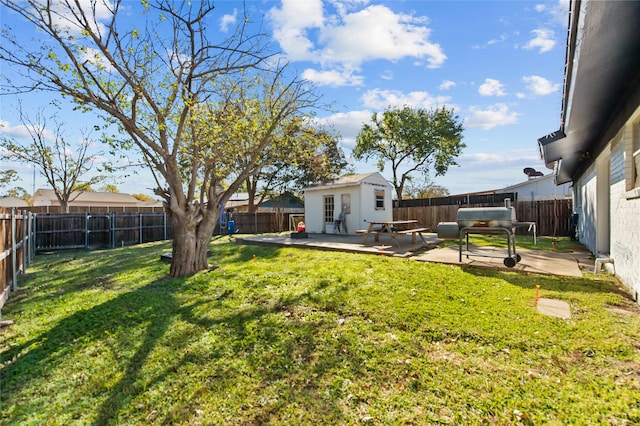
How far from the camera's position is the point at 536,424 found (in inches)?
78.0

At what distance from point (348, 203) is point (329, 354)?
11.0 m

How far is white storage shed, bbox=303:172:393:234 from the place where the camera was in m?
13.4

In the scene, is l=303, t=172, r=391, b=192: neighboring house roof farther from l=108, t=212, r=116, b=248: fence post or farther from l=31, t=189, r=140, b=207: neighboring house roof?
l=31, t=189, r=140, b=207: neighboring house roof

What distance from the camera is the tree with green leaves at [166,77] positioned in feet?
16.7

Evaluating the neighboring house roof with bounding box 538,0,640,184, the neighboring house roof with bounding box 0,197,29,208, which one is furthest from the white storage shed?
the neighboring house roof with bounding box 0,197,29,208

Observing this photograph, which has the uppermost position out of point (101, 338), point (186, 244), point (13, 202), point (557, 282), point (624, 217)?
point (13, 202)

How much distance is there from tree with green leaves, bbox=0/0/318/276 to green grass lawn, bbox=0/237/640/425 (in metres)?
2.22

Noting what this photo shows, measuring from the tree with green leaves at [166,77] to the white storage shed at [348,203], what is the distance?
6.19 m

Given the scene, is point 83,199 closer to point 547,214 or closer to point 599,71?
point 547,214

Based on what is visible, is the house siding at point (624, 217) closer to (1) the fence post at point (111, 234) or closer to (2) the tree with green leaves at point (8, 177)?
(1) the fence post at point (111, 234)

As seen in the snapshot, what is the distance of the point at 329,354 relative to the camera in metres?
2.96

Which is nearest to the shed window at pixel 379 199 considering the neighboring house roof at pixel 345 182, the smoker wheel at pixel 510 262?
the neighboring house roof at pixel 345 182

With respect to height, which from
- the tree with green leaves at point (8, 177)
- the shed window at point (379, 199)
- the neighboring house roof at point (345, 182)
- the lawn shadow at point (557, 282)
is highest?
the tree with green leaves at point (8, 177)

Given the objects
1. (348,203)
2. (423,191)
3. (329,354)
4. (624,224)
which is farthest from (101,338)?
(423,191)
